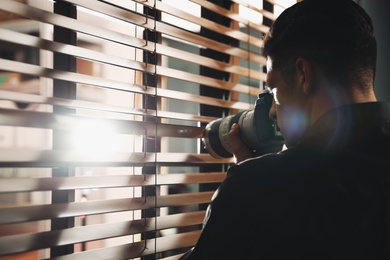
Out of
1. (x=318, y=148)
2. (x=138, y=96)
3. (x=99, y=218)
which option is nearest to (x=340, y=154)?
(x=318, y=148)

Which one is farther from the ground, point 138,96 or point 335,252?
point 138,96

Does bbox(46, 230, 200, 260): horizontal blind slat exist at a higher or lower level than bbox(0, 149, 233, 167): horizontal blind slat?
lower

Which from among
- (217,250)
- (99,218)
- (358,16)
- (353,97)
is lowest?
(99,218)

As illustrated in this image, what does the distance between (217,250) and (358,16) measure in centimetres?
51

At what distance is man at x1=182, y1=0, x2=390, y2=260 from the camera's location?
625mm

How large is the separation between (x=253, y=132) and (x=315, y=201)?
1.44 ft

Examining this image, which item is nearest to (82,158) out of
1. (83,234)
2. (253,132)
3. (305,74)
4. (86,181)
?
(86,181)

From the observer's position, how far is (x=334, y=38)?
76cm

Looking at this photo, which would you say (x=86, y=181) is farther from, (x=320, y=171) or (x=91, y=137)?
(x=320, y=171)

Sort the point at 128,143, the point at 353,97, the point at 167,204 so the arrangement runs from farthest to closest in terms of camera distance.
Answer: the point at 128,143 < the point at 167,204 < the point at 353,97

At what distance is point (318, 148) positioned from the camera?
26.5 inches

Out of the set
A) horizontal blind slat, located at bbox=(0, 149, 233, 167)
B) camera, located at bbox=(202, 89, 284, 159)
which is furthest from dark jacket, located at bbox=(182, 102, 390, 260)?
horizontal blind slat, located at bbox=(0, 149, 233, 167)

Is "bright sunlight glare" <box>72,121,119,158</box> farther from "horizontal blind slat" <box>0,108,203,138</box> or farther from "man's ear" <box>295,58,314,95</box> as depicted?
"man's ear" <box>295,58,314,95</box>

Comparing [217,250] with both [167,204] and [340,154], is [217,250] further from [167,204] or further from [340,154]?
[167,204]
